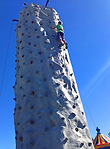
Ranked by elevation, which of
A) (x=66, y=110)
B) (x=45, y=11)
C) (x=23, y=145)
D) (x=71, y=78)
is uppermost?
(x=45, y=11)

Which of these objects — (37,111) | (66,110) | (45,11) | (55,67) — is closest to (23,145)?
(37,111)

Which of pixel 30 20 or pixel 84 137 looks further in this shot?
pixel 30 20

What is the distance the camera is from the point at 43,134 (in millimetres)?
3930

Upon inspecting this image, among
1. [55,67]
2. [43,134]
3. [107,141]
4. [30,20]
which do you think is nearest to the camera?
[43,134]

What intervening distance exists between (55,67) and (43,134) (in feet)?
8.47

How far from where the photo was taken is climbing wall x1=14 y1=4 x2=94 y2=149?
3953 mm

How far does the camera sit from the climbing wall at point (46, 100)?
3.95m

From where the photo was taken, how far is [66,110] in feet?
14.9

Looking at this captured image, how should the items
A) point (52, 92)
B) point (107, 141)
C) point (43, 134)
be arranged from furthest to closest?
point (107, 141) → point (52, 92) → point (43, 134)

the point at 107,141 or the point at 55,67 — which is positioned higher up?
the point at 55,67

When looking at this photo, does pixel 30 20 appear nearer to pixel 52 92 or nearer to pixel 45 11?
pixel 45 11

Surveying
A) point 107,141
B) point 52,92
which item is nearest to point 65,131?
point 52,92

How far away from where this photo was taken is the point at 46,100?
15.1ft

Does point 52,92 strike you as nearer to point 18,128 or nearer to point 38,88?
point 38,88
